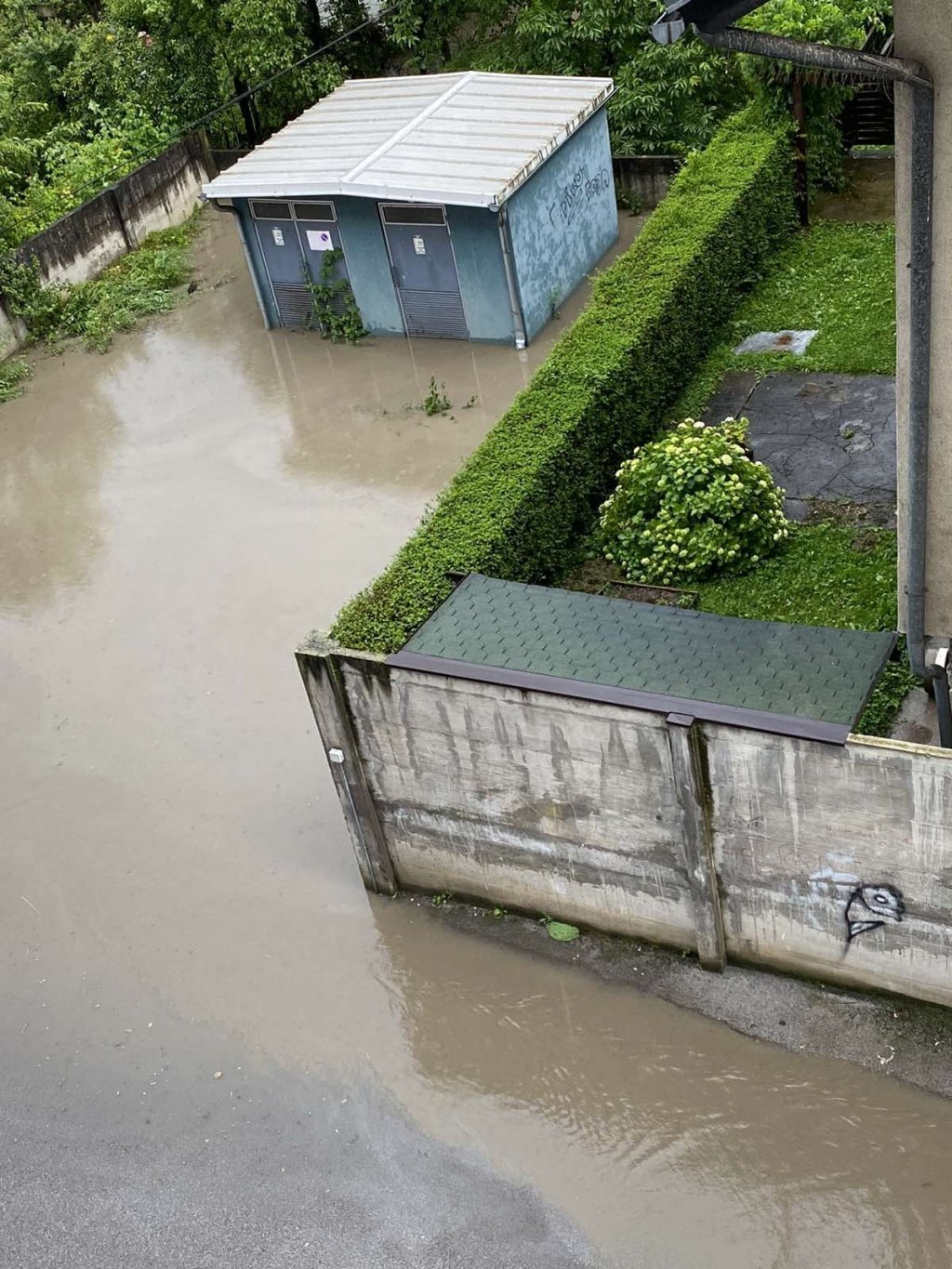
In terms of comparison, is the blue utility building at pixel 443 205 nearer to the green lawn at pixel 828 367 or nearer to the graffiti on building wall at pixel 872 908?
the green lawn at pixel 828 367

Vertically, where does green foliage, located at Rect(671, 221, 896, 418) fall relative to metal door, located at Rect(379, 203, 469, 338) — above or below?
below

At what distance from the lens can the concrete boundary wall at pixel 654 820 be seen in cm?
682

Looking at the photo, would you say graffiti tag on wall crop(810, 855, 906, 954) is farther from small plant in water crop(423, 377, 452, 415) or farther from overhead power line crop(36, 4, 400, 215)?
overhead power line crop(36, 4, 400, 215)

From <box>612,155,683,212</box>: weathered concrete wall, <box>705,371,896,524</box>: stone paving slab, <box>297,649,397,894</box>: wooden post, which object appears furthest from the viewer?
<box>612,155,683,212</box>: weathered concrete wall

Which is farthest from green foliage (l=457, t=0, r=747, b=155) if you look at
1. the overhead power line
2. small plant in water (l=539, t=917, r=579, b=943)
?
small plant in water (l=539, t=917, r=579, b=943)

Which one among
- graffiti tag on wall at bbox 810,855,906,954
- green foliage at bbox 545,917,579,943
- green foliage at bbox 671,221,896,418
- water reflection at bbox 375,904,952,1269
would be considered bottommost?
water reflection at bbox 375,904,952,1269

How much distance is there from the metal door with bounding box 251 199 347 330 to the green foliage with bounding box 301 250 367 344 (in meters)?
0.04

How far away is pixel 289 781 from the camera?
10117 millimetres

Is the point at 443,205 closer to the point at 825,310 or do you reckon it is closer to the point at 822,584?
the point at 825,310

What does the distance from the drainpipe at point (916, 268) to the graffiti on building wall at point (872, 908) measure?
1.07 metres

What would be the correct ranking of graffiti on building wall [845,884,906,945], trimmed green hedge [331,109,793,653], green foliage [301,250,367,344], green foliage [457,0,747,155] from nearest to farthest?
graffiti on building wall [845,884,906,945]
trimmed green hedge [331,109,793,653]
green foliage [301,250,367,344]
green foliage [457,0,747,155]

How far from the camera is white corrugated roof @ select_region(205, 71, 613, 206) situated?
14711 millimetres

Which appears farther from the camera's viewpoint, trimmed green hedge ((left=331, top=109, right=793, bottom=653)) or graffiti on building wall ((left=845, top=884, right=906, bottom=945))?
trimmed green hedge ((left=331, top=109, right=793, bottom=653))

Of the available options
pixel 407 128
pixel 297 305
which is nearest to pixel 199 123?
pixel 297 305
